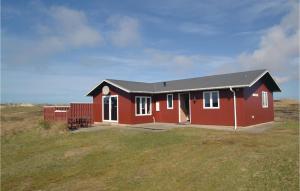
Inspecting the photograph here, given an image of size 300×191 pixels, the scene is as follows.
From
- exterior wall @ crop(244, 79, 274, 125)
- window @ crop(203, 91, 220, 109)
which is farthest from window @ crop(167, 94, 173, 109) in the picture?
exterior wall @ crop(244, 79, 274, 125)

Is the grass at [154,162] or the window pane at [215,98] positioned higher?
the window pane at [215,98]

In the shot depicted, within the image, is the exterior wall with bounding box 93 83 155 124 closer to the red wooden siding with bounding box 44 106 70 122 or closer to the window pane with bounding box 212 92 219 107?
the red wooden siding with bounding box 44 106 70 122

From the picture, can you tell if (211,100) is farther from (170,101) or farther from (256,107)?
(170,101)

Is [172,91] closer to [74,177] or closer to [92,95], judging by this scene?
[92,95]

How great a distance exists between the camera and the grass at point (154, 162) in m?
8.12

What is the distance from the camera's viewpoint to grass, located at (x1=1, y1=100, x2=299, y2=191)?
8.12m

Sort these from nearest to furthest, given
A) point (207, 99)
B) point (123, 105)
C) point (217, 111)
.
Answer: point (217, 111), point (207, 99), point (123, 105)

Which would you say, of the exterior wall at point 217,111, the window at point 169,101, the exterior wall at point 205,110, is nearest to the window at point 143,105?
the exterior wall at point 205,110

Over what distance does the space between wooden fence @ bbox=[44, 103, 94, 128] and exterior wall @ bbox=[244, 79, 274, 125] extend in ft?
41.0

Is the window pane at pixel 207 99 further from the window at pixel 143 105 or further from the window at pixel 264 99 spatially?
the window at pixel 143 105

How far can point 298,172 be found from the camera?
834 centimetres

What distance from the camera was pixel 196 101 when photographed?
70.7 feet

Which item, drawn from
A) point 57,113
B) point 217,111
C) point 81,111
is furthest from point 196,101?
point 57,113

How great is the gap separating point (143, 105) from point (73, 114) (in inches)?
232
